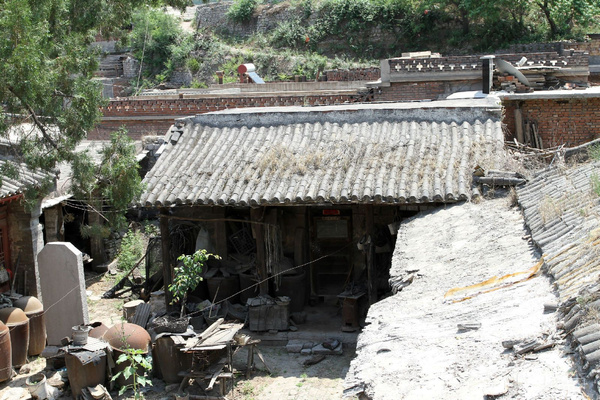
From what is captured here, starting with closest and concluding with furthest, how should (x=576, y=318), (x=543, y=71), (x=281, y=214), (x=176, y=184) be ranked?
(x=576, y=318), (x=176, y=184), (x=281, y=214), (x=543, y=71)

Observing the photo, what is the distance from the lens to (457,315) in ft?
21.5

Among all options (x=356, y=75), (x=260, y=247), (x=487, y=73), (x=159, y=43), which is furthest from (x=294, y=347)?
(x=159, y=43)

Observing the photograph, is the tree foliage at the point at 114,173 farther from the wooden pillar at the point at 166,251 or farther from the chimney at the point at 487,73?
the chimney at the point at 487,73

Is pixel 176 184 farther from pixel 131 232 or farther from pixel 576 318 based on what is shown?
pixel 576 318

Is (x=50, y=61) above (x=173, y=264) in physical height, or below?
above

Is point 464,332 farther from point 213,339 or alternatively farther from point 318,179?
point 318,179

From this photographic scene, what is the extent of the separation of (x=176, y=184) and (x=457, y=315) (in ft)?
24.5

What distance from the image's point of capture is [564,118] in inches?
568

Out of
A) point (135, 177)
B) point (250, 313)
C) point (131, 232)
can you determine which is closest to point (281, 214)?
point (250, 313)

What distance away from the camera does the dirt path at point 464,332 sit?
494 cm

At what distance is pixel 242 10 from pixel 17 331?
34.8 m

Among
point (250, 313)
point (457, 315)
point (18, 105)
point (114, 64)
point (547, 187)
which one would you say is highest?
point (114, 64)

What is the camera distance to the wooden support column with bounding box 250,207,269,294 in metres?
13.1

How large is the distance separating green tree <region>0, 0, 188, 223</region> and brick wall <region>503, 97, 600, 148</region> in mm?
8323
